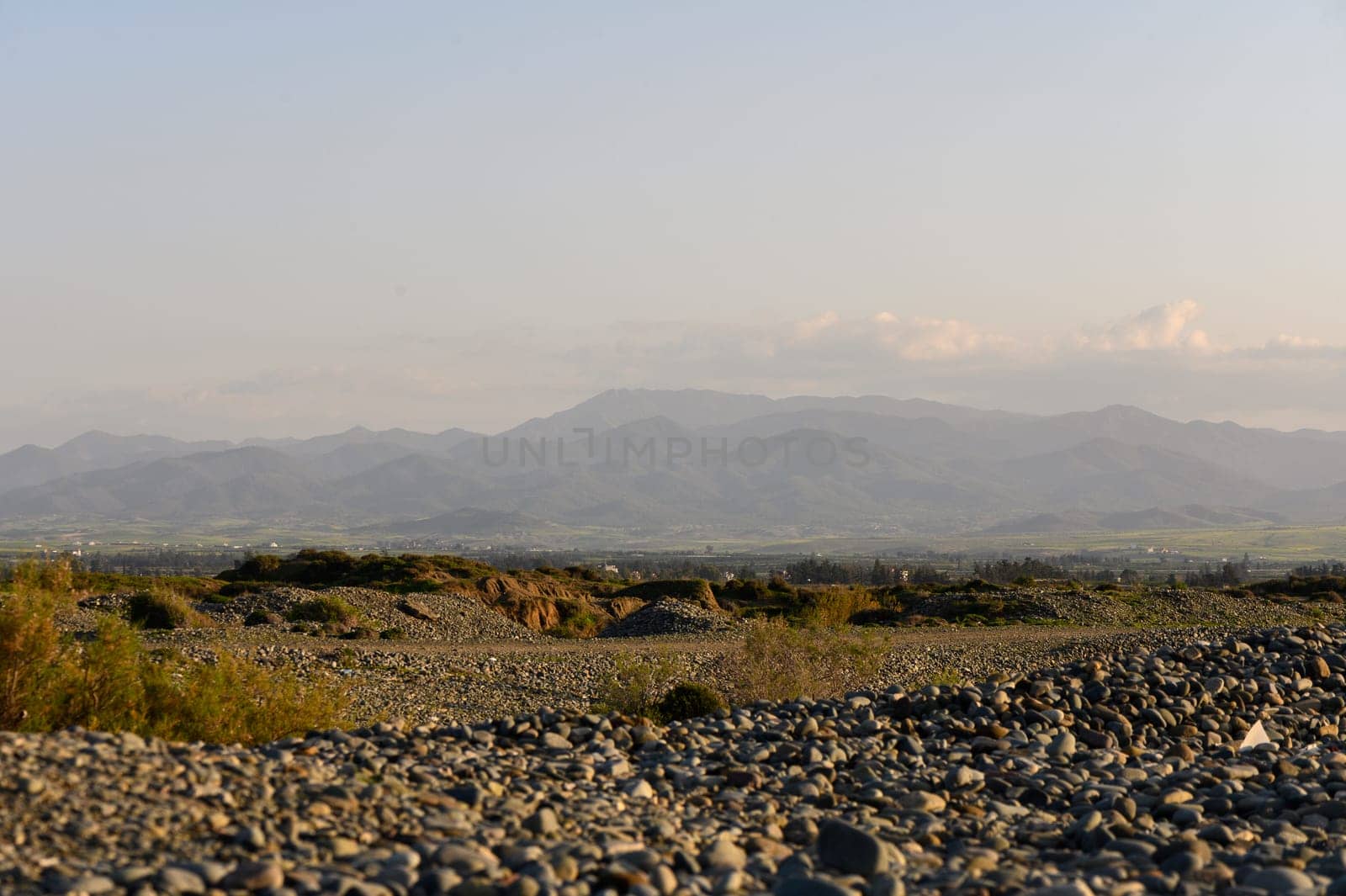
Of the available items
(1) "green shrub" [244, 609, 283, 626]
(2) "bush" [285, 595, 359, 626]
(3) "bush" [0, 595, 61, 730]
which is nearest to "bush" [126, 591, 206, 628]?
(1) "green shrub" [244, 609, 283, 626]

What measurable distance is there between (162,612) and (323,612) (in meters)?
5.05

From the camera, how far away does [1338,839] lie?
10820mm

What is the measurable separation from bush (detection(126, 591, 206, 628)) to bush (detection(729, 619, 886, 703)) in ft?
65.0

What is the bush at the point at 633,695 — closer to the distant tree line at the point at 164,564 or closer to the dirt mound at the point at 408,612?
the dirt mound at the point at 408,612

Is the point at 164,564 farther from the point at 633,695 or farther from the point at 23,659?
the point at 23,659

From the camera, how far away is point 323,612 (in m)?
38.0

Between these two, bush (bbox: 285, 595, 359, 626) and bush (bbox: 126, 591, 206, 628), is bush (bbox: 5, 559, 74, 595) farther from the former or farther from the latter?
bush (bbox: 285, 595, 359, 626)

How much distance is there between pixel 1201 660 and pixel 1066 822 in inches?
411

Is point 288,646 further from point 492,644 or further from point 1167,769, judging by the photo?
point 1167,769

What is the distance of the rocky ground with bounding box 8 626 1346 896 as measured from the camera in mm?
7930

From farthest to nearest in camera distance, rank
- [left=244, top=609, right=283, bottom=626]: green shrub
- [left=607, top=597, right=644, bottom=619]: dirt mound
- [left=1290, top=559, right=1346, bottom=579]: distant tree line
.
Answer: [left=1290, top=559, right=1346, bottom=579]: distant tree line < [left=607, top=597, right=644, bottom=619]: dirt mound < [left=244, top=609, right=283, bottom=626]: green shrub

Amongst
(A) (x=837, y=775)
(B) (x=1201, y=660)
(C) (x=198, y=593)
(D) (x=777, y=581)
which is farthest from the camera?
(D) (x=777, y=581)

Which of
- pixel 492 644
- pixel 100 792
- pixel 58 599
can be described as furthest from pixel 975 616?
pixel 100 792

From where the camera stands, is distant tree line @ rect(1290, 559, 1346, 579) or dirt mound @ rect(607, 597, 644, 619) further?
distant tree line @ rect(1290, 559, 1346, 579)
